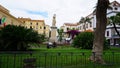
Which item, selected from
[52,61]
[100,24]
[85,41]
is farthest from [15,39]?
[85,41]

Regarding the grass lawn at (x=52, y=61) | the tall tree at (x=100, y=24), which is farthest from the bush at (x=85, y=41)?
the tall tree at (x=100, y=24)

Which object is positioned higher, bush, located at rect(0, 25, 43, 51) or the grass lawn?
bush, located at rect(0, 25, 43, 51)

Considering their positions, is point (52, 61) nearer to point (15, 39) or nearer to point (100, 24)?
point (100, 24)

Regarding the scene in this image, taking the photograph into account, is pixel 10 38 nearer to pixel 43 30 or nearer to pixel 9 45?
pixel 9 45

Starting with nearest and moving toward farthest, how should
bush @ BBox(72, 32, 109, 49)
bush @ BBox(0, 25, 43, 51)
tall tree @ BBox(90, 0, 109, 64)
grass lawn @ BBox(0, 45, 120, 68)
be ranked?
1. grass lawn @ BBox(0, 45, 120, 68)
2. tall tree @ BBox(90, 0, 109, 64)
3. bush @ BBox(0, 25, 43, 51)
4. bush @ BBox(72, 32, 109, 49)

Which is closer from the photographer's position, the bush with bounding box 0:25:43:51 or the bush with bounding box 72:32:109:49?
the bush with bounding box 0:25:43:51

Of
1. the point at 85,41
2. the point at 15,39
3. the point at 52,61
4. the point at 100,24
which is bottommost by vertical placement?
the point at 52,61

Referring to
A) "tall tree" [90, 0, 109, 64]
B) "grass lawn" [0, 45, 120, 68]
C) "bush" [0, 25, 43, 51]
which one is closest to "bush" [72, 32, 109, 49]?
"bush" [0, 25, 43, 51]

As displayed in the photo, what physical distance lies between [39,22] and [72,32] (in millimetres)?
42218

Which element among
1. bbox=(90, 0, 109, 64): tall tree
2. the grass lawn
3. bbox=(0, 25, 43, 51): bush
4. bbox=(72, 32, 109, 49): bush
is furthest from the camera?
bbox=(72, 32, 109, 49): bush

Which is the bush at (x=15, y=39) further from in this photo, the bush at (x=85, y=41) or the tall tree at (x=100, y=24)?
the bush at (x=85, y=41)

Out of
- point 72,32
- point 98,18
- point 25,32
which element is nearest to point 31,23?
point 72,32

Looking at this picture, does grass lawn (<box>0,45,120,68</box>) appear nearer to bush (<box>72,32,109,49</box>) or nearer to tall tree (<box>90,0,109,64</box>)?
tall tree (<box>90,0,109,64</box>)

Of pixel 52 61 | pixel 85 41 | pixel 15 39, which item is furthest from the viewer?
pixel 85 41
